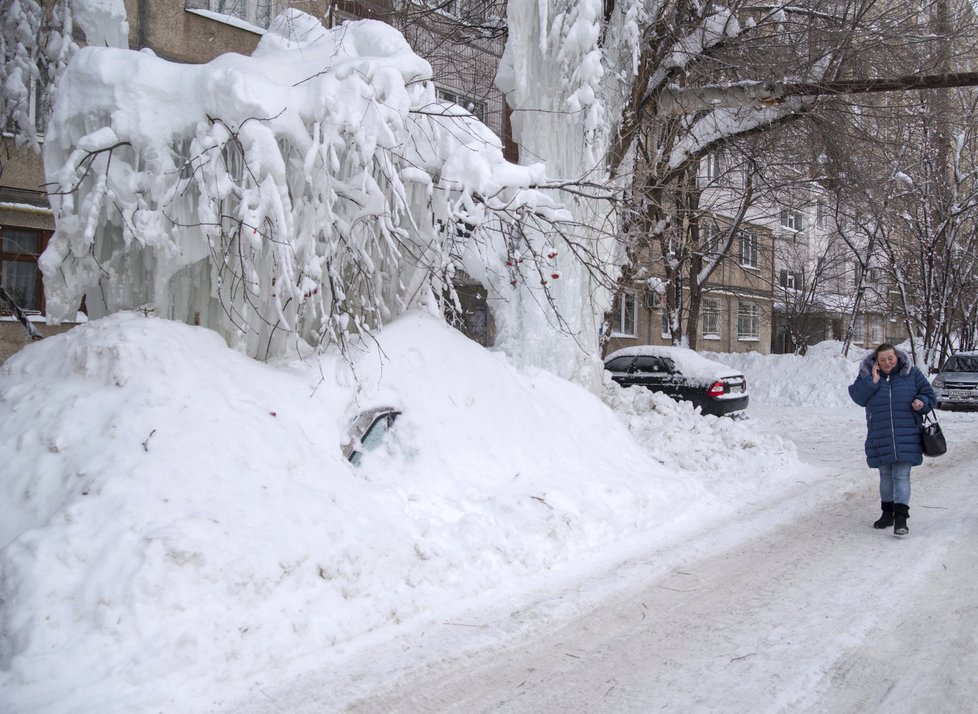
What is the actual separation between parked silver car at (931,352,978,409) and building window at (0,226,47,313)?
17572mm

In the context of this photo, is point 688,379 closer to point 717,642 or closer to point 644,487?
point 644,487

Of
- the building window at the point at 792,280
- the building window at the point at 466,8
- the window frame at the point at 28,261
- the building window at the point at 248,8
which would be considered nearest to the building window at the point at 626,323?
the building window at the point at 792,280

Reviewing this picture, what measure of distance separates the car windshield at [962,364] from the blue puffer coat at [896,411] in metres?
14.0

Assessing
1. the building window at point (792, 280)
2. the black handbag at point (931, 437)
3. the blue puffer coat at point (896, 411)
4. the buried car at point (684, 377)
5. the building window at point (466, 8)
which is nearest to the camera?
the black handbag at point (931, 437)

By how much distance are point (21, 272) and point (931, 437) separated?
13.2 m

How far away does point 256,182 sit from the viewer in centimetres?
544

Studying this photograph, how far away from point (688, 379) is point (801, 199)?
583 cm

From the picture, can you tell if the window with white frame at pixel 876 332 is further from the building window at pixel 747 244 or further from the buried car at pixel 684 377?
the buried car at pixel 684 377

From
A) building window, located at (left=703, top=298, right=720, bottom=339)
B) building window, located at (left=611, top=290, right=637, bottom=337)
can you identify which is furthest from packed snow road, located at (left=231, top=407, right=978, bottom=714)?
building window, located at (left=703, top=298, right=720, bottom=339)

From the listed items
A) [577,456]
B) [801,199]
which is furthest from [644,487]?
[801,199]

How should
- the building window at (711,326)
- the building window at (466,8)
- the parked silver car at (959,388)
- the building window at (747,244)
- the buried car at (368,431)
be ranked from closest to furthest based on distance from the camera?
the buried car at (368,431) → the building window at (466,8) → the parked silver car at (959,388) → the building window at (747,244) → the building window at (711,326)

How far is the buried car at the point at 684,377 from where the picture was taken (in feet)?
46.6

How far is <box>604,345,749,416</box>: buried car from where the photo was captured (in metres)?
14.2

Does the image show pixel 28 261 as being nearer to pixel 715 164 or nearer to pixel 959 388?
pixel 715 164
